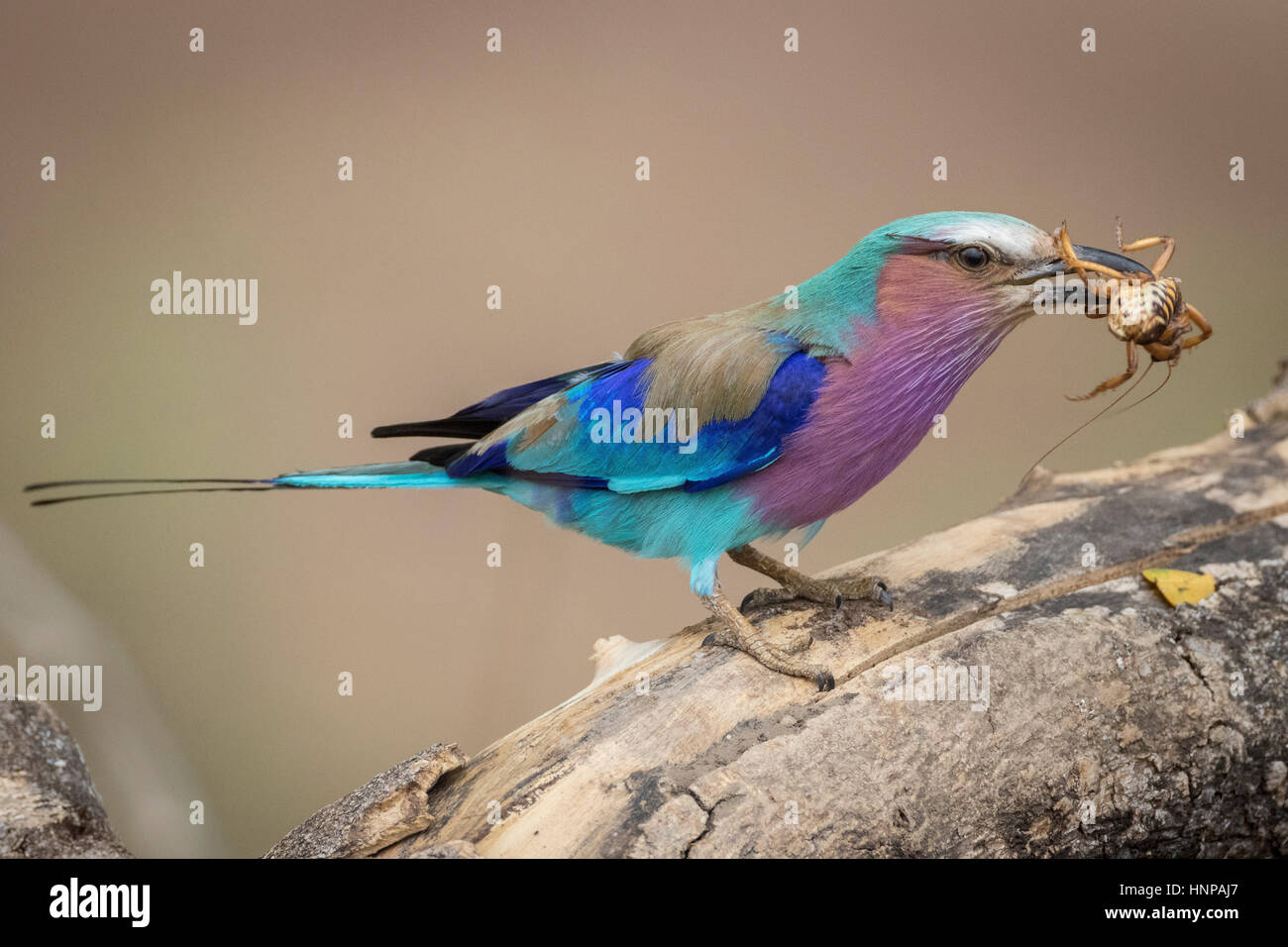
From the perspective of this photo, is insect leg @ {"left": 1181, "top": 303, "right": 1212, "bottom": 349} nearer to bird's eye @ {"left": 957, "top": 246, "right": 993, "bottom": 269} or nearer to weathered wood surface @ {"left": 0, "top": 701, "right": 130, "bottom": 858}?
bird's eye @ {"left": 957, "top": 246, "right": 993, "bottom": 269}

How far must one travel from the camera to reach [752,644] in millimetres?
2371

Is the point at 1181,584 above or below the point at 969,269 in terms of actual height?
below

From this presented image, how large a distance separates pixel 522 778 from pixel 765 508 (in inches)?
31.3

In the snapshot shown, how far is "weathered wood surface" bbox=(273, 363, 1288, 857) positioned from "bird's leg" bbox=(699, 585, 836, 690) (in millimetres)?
28

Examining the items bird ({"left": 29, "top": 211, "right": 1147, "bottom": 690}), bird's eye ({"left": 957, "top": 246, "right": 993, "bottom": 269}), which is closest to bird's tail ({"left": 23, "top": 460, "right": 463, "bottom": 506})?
bird ({"left": 29, "top": 211, "right": 1147, "bottom": 690})

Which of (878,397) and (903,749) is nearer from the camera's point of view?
(903,749)

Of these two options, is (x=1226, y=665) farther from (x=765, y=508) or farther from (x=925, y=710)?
(x=765, y=508)

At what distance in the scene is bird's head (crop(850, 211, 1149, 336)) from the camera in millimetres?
2291

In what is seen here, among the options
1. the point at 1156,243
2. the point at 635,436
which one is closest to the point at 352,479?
the point at 635,436

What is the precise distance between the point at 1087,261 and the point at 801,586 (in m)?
0.98

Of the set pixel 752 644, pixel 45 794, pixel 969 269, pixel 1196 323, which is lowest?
pixel 45 794

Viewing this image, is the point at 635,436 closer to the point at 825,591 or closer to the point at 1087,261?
the point at 825,591

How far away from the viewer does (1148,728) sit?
224 cm
